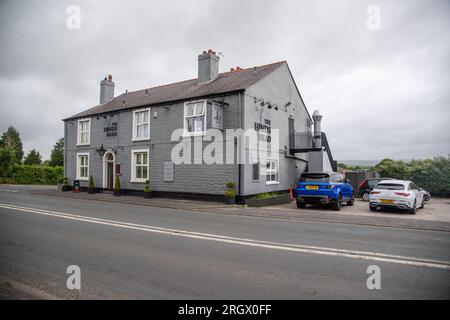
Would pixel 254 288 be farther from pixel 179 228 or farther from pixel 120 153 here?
pixel 120 153

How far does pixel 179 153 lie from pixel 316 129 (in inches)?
506

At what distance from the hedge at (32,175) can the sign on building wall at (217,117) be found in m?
32.7

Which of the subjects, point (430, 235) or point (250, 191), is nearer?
Answer: point (430, 235)

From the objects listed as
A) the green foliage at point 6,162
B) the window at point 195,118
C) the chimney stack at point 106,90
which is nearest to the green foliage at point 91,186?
the chimney stack at point 106,90

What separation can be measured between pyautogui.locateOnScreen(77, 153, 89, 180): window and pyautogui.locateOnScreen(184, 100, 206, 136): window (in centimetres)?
1041

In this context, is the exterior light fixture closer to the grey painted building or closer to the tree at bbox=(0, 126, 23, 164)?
the grey painted building

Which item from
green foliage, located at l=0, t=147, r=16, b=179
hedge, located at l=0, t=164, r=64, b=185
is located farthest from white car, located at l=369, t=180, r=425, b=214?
hedge, located at l=0, t=164, r=64, b=185

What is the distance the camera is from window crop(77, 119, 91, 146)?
22781 millimetres

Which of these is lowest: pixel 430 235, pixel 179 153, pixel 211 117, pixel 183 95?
pixel 430 235

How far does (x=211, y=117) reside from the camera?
15.7 m

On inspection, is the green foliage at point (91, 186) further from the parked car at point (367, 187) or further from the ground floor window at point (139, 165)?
the parked car at point (367, 187)

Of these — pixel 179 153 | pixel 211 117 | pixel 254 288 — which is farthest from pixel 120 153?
pixel 254 288

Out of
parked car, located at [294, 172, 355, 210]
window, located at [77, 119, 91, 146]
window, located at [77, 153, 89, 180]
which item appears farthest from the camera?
window, located at [77, 119, 91, 146]

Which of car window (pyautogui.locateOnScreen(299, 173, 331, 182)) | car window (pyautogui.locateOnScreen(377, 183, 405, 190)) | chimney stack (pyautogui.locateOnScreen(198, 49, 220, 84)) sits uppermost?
chimney stack (pyautogui.locateOnScreen(198, 49, 220, 84))
